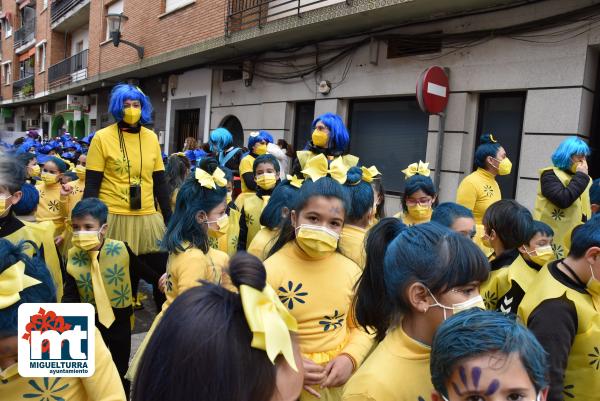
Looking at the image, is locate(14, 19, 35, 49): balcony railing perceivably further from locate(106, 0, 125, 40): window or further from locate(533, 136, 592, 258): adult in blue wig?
locate(533, 136, 592, 258): adult in blue wig

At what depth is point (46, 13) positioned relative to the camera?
25.0 metres

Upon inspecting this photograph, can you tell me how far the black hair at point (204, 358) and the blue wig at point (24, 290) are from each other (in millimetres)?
867

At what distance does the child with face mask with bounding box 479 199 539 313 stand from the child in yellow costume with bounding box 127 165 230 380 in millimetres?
1475

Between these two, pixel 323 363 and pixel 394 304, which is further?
pixel 323 363

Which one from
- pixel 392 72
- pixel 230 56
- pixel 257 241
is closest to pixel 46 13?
pixel 230 56

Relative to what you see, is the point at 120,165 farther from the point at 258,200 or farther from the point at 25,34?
the point at 25,34

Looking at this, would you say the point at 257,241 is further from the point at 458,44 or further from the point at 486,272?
the point at 458,44

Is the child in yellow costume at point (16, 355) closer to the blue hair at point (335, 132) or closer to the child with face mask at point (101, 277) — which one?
the child with face mask at point (101, 277)

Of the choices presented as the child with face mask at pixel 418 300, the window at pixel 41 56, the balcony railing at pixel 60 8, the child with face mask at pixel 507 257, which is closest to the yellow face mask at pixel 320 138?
the child with face mask at pixel 507 257

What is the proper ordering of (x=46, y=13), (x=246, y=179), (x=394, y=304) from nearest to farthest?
1. (x=394, y=304)
2. (x=246, y=179)
3. (x=46, y=13)

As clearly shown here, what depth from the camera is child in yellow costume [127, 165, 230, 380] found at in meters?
2.59

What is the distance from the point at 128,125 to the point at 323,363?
260 cm

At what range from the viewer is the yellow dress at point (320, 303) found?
2.20 meters

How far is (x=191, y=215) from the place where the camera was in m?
2.81
